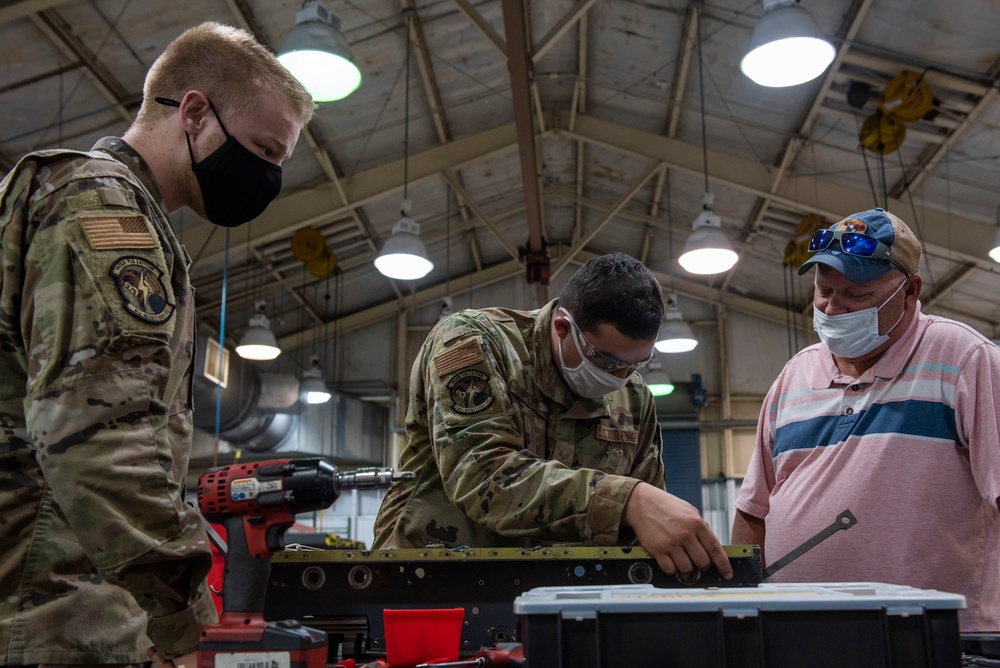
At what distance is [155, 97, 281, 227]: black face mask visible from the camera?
132 cm

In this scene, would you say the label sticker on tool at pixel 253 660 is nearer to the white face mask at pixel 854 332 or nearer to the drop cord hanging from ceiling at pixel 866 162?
the white face mask at pixel 854 332

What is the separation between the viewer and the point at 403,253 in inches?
242

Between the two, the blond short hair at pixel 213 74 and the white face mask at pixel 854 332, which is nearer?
the blond short hair at pixel 213 74

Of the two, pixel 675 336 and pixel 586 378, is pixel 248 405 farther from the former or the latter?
pixel 586 378

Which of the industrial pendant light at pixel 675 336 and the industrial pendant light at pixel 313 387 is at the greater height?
the industrial pendant light at pixel 675 336

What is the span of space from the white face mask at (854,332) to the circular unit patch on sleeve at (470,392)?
0.83 metres

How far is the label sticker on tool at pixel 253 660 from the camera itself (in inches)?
39.8

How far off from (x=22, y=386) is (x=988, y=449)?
5.54 feet

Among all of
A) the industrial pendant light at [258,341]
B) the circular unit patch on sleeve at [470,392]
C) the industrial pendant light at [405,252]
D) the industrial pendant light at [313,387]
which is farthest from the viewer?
the industrial pendant light at [313,387]

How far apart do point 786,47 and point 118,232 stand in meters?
3.74

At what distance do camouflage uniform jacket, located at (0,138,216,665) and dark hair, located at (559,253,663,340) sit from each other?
1.02 meters

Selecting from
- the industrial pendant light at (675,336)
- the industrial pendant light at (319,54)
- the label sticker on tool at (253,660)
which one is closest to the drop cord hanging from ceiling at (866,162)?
the industrial pendant light at (675,336)

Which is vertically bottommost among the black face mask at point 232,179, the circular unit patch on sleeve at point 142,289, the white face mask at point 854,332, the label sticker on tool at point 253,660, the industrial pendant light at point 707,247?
the label sticker on tool at point 253,660

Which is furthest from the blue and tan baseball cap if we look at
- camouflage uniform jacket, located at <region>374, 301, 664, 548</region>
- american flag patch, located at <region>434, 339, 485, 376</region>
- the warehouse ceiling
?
the warehouse ceiling
